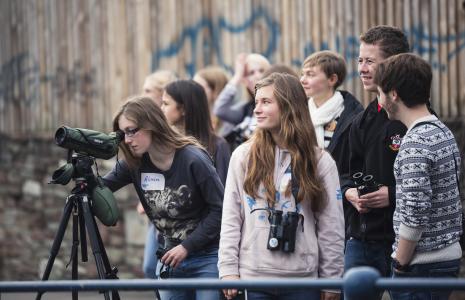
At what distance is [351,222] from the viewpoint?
5812 mm

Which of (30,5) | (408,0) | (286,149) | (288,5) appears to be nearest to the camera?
(286,149)

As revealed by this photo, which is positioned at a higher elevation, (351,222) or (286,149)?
(286,149)

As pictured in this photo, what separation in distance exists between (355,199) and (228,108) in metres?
3.02

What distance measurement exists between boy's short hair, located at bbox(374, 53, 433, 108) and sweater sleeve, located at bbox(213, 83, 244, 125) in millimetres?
3358

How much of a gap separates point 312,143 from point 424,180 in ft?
2.15

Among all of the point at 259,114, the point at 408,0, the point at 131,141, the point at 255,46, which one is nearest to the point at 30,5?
the point at 255,46

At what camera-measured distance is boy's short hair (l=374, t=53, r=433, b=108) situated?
5.11 m

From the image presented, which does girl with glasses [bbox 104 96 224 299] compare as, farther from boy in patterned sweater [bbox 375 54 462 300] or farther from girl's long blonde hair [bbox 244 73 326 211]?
boy in patterned sweater [bbox 375 54 462 300]

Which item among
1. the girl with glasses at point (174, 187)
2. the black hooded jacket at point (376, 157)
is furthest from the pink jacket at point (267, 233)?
the girl with glasses at point (174, 187)

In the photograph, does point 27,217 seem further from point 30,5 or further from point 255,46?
point 255,46

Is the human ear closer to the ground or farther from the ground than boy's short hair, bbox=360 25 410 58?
closer to the ground

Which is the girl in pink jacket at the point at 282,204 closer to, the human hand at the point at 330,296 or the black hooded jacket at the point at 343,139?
the human hand at the point at 330,296

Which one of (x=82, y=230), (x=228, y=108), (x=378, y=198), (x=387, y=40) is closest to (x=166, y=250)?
(x=82, y=230)

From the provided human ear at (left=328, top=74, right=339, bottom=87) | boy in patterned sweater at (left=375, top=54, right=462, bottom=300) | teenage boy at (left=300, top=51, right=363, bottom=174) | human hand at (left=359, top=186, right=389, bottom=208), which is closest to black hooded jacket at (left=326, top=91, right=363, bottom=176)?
teenage boy at (left=300, top=51, right=363, bottom=174)
